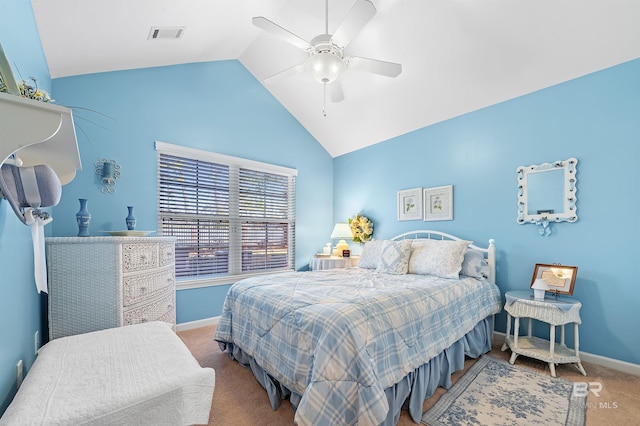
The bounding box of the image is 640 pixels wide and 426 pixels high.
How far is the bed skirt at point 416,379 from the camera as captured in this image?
163 cm

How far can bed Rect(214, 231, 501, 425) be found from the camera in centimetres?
139

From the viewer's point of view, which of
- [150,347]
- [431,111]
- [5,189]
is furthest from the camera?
[431,111]

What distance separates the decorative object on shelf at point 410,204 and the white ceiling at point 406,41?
3.01 feet

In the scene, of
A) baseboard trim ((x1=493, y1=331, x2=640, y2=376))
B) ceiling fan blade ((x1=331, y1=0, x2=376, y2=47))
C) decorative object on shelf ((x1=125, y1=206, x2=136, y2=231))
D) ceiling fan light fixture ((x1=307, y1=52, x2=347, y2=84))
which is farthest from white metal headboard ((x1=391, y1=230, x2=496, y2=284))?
decorative object on shelf ((x1=125, y1=206, x2=136, y2=231))

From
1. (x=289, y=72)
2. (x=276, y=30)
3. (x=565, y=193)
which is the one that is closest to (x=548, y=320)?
(x=565, y=193)

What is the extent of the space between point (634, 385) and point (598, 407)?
0.58 m

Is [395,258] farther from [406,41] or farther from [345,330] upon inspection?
[406,41]

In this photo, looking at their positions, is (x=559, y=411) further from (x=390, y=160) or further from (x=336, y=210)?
(x=336, y=210)

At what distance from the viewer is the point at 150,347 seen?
1.42 metres

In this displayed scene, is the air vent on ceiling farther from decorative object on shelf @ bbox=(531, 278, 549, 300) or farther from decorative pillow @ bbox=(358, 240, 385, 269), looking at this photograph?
decorative object on shelf @ bbox=(531, 278, 549, 300)

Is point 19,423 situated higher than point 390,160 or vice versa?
point 390,160

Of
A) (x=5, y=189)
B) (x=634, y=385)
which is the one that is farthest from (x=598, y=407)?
(x=5, y=189)

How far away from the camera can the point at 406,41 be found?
276cm

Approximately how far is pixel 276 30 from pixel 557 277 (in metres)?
3.19
